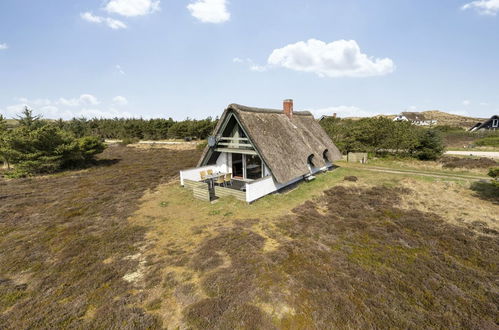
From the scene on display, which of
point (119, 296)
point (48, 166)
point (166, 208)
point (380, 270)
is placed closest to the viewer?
point (119, 296)

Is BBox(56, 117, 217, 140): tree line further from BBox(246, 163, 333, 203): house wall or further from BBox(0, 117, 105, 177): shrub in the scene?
BBox(246, 163, 333, 203): house wall

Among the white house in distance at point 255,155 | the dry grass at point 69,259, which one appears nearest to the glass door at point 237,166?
the white house in distance at point 255,155

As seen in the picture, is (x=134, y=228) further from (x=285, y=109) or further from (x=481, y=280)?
(x=285, y=109)

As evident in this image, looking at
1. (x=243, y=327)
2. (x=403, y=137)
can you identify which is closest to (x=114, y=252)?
(x=243, y=327)

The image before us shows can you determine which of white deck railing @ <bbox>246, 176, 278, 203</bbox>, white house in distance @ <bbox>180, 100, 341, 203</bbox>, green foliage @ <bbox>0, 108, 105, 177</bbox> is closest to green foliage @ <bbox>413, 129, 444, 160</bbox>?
white house in distance @ <bbox>180, 100, 341, 203</bbox>

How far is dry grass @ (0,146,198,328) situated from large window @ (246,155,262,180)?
25.3 feet

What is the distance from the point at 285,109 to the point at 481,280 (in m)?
15.6

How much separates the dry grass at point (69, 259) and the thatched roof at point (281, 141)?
24.4ft

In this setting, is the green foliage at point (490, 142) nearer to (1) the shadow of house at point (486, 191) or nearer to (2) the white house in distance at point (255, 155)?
(1) the shadow of house at point (486, 191)

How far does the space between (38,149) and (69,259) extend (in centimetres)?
1980

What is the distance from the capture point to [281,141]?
559 inches

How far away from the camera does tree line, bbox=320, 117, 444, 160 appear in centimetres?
2219

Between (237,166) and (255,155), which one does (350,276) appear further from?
(237,166)

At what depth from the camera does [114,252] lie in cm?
736
